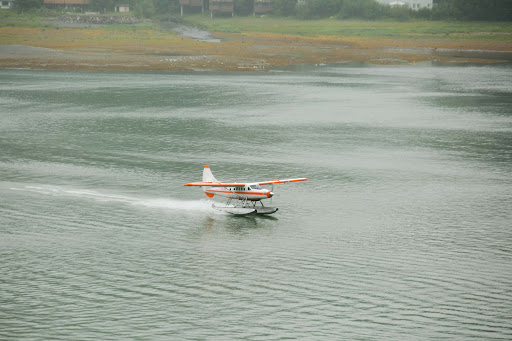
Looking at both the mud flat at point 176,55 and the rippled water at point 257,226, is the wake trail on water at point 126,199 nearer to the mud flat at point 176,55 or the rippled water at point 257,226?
the rippled water at point 257,226

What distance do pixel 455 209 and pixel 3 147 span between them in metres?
57.3

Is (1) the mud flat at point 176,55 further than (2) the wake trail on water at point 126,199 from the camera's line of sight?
Yes

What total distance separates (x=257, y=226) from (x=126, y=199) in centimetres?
1455

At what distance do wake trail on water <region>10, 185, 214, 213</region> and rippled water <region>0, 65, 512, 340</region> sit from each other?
0.92ft

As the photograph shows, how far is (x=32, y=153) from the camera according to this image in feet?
274

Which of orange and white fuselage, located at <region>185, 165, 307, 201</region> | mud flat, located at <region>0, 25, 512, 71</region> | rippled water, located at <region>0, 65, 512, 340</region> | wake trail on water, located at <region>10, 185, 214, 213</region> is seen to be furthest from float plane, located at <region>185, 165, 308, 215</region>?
mud flat, located at <region>0, 25, 512, 71</region>

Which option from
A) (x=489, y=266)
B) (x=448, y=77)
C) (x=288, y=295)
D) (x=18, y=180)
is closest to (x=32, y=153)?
(x=18, y=180)

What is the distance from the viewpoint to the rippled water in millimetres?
41281

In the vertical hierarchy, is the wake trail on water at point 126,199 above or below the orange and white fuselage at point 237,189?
below

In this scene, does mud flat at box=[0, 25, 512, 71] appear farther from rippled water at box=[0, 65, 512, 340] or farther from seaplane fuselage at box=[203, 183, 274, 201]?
seaplane fuselage at box=[203, 183, 274, 201]

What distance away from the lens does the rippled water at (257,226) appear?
4128cm

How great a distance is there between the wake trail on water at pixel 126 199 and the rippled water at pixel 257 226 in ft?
0.92

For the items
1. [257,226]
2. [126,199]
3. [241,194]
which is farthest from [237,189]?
[126,199]

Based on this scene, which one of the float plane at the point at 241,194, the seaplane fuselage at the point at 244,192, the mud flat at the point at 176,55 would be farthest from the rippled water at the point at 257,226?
the mud flat at the point at 176,55
